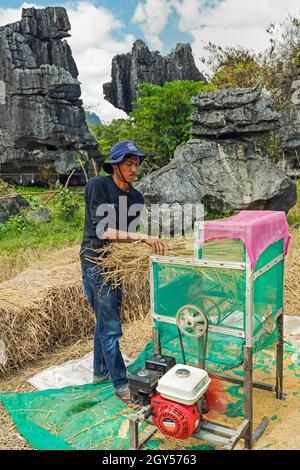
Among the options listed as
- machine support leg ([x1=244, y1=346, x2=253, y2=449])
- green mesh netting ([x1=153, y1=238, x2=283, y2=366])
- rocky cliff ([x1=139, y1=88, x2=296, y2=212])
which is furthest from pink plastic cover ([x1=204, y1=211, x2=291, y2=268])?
rocky cliff ([x1=139, y1=88, x2=296, y2=212])

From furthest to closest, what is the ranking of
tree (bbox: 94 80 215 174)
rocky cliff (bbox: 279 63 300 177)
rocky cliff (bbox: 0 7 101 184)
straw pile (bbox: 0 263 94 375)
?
rocky cliff (bbox: 0 7 101 184), tree (bbox: 94 80 215 174), rocky cliff (bbox: 279 63 300 177), straw pile (bbox: 0 263 94 375)

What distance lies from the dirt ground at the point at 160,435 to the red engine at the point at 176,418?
32cm

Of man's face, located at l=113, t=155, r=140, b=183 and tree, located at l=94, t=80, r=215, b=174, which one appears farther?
tree, located at l=94, t=80, r=215, b=174

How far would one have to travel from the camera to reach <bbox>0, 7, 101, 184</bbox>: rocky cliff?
13.5m

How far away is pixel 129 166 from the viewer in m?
2.83

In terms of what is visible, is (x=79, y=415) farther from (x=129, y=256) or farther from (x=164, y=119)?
(x=164, y=119)

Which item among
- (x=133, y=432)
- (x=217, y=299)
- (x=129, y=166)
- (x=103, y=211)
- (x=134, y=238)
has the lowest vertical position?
(x=133, y=432)

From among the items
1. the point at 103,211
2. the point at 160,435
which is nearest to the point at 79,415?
the point at 160,435

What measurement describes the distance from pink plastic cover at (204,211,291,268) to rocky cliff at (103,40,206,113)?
1679 cm

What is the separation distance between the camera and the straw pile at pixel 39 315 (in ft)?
12.0

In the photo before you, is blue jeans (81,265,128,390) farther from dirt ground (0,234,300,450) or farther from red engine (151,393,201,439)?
red engine (151,393,201,439)

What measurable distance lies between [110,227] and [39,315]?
155cm

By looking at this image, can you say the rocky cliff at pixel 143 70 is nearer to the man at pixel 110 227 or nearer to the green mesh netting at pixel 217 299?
the man at pixel 110 227
